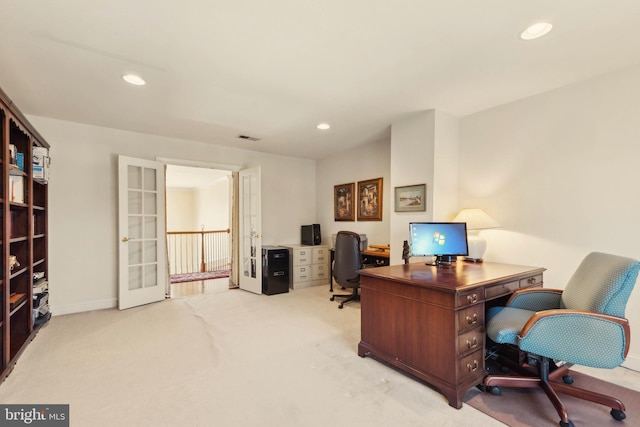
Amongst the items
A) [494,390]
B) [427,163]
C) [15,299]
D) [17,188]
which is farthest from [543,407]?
[17,188]

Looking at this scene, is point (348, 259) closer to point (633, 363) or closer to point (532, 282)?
point (532, 282)

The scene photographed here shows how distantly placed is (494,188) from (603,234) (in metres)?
0.97

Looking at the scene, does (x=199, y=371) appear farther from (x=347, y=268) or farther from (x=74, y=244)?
(x=74, y=244)

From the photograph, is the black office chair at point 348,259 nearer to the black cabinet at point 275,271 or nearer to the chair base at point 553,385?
the black cabinet at point 275,271

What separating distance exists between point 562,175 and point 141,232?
5012mm

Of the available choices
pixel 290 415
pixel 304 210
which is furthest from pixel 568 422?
pixel 304 210

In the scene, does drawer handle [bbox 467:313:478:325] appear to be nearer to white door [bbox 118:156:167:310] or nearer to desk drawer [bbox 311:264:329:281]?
desk drawer [bbox 311:264:329:281]

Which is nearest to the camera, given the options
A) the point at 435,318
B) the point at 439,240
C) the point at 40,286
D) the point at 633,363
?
the point at 435,318

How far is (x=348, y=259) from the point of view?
3.88m

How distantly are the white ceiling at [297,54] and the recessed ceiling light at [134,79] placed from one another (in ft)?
0.21

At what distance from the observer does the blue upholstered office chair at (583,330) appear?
1.66m

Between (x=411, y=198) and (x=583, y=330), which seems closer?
(x=583, y=330)

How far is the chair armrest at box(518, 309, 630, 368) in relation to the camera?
1.66 m

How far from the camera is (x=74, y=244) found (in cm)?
375
